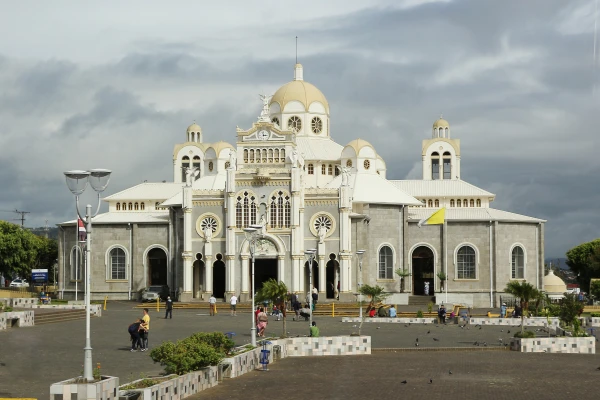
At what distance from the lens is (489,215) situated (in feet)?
261

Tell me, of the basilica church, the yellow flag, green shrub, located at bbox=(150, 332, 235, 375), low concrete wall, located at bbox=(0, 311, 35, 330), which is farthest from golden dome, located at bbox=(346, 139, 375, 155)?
green shrub, located at bbox=(150, 332, 235, 375)

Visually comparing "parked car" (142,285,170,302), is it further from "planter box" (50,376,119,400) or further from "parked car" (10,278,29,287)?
"planter box" (50,376,119,400)

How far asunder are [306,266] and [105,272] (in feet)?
51.9

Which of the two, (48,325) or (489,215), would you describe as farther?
(489,215)

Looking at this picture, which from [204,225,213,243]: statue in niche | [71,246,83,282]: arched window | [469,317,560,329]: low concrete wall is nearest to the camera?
[469,317,560,329]: low concrete wall

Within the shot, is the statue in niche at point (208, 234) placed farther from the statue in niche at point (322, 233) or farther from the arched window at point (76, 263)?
the arched window at point (76, 263)

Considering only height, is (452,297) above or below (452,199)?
below

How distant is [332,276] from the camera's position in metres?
74.6

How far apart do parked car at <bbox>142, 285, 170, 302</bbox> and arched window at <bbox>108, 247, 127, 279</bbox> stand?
2.81 metres

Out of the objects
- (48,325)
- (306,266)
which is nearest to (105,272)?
(306,266)

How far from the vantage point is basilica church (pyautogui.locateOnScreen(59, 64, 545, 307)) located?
7319 centimetres

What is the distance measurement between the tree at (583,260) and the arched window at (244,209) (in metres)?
41.7

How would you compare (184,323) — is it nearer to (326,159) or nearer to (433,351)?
(433,351)

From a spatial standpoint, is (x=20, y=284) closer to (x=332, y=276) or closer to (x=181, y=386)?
(x=332, y=276)
